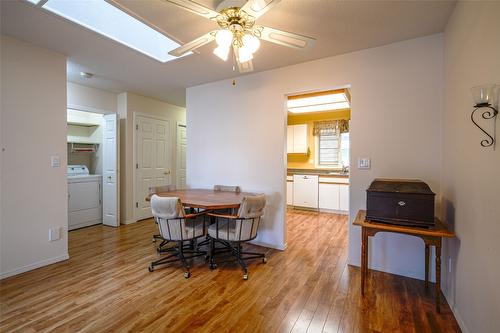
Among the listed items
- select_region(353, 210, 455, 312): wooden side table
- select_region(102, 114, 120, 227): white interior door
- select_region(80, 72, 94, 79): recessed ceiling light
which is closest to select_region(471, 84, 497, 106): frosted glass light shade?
select_region(353, 210, 455, 312): wooden side table

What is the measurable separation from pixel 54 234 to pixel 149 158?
233 centimetres

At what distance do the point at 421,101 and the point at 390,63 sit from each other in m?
0.53

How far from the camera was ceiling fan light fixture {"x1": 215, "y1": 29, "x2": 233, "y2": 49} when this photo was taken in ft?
5.74

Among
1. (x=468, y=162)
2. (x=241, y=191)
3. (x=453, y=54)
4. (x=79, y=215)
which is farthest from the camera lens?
(x=79, y=215)

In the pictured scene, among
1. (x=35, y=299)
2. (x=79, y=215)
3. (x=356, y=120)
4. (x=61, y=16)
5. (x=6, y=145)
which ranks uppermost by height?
(x=61, y=16)

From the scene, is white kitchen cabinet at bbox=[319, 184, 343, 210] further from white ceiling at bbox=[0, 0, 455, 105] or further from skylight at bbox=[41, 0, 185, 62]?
skylight at bbox=[41, 0, 185, 62]

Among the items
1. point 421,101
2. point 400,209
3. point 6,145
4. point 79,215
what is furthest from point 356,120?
point 79,215

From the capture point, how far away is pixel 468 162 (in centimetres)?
163

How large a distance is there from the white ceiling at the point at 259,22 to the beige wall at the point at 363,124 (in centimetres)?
Result: 19

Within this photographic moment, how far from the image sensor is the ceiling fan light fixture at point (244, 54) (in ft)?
6.09


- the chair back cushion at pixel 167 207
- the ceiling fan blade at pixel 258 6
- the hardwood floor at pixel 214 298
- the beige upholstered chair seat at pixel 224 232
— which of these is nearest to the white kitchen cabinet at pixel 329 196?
the hardwood floor at pixel 214 298

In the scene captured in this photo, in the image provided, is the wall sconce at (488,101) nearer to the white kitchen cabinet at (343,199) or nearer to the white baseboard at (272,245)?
the white baseboard at (272,245)

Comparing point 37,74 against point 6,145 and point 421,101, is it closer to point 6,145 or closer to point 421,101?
point 6,145

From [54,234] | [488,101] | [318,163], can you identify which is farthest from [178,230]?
[318,163]
